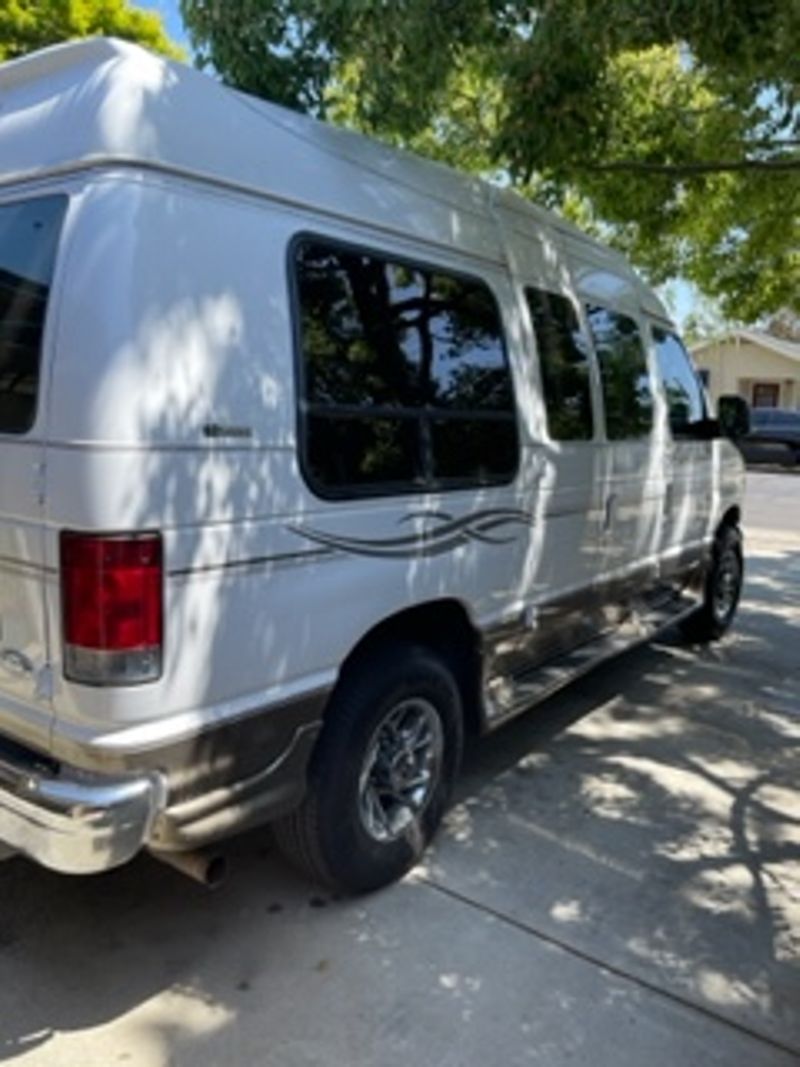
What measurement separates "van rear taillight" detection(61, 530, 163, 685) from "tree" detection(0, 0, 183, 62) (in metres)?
11.4

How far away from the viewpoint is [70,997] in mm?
2734

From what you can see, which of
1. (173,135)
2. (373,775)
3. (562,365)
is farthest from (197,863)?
(562,365)

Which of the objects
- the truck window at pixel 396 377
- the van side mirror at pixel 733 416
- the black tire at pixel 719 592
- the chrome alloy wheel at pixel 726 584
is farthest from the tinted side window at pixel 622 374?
the chrome alloy wheel at pixel 726 584

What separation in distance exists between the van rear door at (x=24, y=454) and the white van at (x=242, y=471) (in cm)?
1

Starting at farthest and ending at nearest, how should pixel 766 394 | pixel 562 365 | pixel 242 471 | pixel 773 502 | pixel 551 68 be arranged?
pixel 766 394
pixel 773 502
pixel 562 365
pixel 551 68
pixel 242 471

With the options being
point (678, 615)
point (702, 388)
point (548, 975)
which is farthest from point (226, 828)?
point (702, 388)

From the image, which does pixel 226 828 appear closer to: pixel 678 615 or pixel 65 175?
pixel 65 175

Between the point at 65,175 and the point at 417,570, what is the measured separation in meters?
1.68

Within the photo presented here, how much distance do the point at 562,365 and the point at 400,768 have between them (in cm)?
207

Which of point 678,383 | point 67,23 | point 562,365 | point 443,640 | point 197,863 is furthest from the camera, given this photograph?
point 67,23

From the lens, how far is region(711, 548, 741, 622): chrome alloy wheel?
6.86m

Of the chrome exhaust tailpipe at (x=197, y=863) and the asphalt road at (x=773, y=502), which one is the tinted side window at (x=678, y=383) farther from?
the asphalt road at (x=773, y=502)

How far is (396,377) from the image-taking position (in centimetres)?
321

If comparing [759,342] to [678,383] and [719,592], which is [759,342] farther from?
[678,383]
